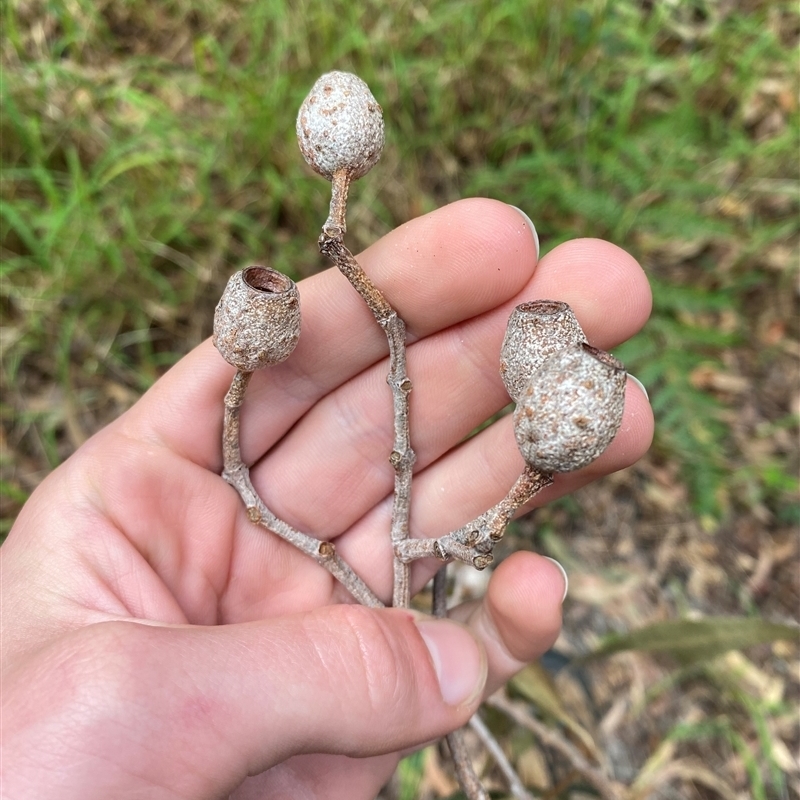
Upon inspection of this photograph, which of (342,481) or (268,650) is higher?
(268,650)

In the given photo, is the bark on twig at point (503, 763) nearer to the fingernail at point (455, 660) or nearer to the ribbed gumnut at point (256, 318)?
the fingernail at point (455, 660)

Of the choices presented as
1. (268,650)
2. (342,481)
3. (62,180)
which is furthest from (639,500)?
(62,180)

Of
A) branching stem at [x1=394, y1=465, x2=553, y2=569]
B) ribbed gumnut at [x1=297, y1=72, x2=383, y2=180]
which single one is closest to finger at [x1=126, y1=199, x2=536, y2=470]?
ribbed gumnut at [x1=297, y1=72, x2=383, y2=180]

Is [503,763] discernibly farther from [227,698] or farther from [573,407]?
[573,407]

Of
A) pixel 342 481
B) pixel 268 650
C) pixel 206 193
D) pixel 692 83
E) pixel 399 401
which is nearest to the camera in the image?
pixel 268 650

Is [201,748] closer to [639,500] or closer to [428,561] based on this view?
[428,561]

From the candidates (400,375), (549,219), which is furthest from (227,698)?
(549,219)
